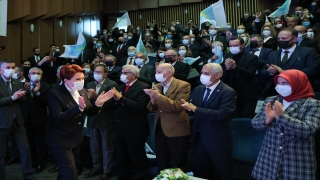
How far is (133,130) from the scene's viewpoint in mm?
3477

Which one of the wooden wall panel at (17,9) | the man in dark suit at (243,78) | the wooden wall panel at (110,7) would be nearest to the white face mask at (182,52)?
the man in dark suit at (243,78)

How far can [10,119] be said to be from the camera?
3.58 meters

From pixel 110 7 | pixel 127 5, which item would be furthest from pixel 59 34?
pixel 127 5

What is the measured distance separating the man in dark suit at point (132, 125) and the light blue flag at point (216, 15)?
1882 mm

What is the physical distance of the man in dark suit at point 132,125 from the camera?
11.4 feet

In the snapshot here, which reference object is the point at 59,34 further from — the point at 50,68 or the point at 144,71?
the point at 144,71

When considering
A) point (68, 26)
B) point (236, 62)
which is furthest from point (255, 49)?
point (68, 26)

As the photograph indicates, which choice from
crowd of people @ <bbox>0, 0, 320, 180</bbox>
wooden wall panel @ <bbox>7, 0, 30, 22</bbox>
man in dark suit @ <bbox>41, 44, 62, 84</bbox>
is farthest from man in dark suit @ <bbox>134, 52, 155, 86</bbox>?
wooden wall panel @ <bbox>7, 0, 30, 22</bbox>

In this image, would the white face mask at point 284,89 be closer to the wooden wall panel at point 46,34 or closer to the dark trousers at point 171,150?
the dark trousers at point 171,150

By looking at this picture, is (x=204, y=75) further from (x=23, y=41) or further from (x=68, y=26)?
(x=68, y=26)

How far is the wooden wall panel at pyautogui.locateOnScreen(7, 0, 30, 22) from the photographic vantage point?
7.57 metres

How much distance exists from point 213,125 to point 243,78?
3.18 ft

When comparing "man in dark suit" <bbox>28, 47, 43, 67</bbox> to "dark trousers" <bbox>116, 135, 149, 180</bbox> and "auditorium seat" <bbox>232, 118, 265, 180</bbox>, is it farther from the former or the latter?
"auditorium seat" <bbox>232, 118, 265, 180</bbox>

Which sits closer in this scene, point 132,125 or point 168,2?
point 132,125
